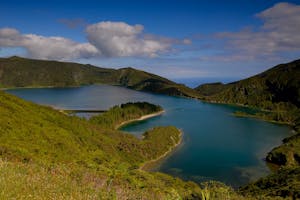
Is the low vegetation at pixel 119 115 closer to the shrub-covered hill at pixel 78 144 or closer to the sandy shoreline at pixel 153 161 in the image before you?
the shrub-covered hill at pixel 78 144

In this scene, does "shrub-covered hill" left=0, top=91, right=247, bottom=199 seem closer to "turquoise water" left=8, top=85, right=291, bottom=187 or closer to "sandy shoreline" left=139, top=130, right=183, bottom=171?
"sandy shoreline" left=139, top=130, right=183, bottom=171

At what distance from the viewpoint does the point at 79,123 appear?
95000mm

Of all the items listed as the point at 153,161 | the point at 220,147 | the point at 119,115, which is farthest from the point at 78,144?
the point at 119,115

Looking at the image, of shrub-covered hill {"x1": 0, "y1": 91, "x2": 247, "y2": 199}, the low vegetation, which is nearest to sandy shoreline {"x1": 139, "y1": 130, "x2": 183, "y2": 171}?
shrub-covered hill {"x1": 0, "y1": 91, "x2": 247, "y2": 199}

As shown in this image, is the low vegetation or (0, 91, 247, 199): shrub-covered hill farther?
the low vegetation

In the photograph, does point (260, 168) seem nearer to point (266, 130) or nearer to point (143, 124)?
point (266, 130)

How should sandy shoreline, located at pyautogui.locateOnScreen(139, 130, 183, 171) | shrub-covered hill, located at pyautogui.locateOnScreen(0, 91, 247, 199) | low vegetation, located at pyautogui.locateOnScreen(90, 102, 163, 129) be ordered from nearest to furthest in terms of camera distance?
shrub-covered hill, located at pyautogui.locateOnScreen(0, 91, 247, 199) < sandy shoreline, located at pyautogui.locateOnScreen(139, 130, 183, 171) < low vegetation, located at pyautogui.locateOnScreen(90, 102, 163, 129)

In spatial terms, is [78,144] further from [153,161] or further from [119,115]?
[119,115]

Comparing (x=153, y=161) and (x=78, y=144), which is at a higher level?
(x=78, y=144)

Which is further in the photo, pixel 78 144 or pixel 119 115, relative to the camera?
pixel 119 115

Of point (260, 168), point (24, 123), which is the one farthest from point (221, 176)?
point (24, 123)

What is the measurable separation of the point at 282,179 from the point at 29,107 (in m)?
73.0

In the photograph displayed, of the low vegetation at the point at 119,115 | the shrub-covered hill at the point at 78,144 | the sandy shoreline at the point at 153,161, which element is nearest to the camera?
the shrub-covered hill at the point at 78,144

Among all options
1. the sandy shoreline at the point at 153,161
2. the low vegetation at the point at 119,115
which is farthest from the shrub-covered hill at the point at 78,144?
the low vegetation at the point at 119,115
